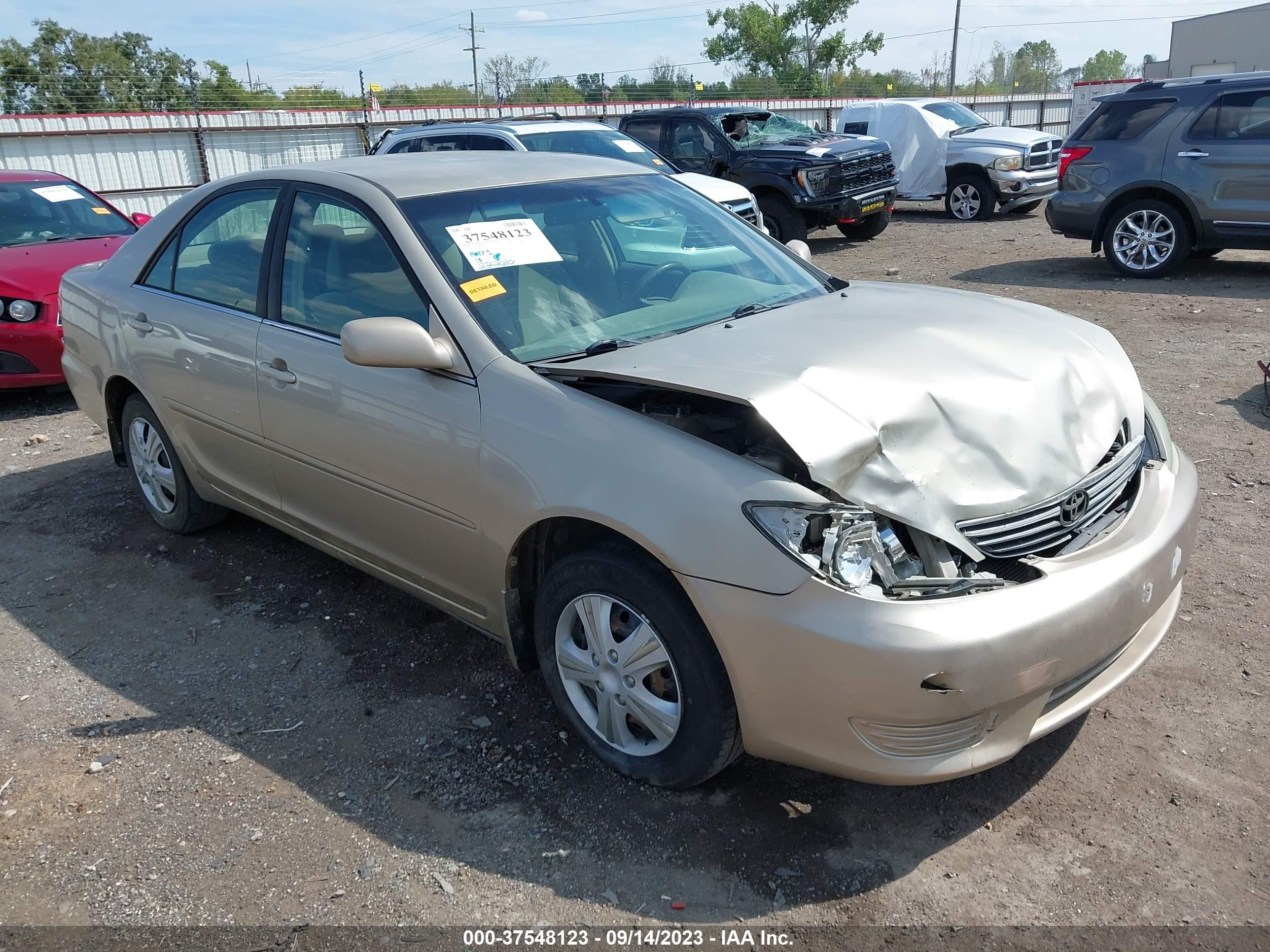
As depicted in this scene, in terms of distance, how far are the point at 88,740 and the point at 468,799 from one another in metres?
1.45

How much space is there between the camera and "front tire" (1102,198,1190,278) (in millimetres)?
9836

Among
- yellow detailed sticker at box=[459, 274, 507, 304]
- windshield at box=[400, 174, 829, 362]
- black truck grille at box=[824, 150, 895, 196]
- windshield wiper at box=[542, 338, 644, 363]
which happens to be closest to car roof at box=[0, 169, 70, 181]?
windshield at box=[400, 174, 829, 362]

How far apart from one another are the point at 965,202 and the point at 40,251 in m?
12.9

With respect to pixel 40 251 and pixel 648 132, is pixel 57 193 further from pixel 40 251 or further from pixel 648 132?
pixel 648 132

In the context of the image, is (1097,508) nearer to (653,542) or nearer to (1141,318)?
(653,542)

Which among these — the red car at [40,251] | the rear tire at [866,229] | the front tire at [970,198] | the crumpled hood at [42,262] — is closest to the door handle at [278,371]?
the red car at [40,251]

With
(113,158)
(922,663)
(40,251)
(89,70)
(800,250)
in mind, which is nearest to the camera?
(922,663)

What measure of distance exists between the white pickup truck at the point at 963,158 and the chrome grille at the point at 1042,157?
1cm

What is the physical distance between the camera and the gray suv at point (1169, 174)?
9.26 metres

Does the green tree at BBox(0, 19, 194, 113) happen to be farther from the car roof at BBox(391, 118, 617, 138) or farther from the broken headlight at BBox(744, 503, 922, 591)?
the broken headlight at BBox(744, 503, 922, 591)

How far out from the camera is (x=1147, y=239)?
1012 cm

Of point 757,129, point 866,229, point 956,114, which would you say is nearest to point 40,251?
point 757,129

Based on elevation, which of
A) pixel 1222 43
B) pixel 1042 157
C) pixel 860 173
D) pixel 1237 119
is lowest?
pixel 860 173

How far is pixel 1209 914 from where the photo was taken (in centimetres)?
240
